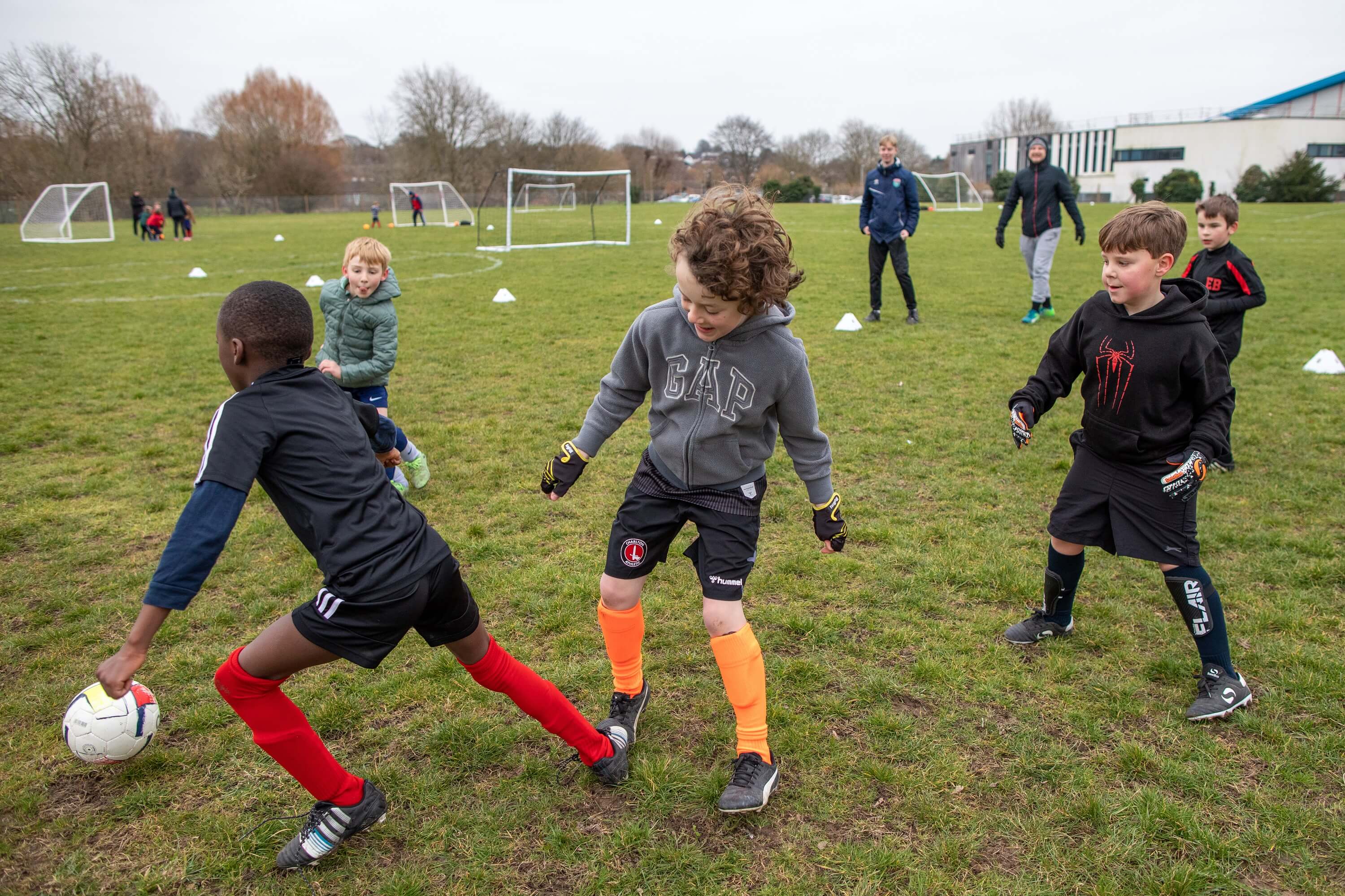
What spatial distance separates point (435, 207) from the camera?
113 ft

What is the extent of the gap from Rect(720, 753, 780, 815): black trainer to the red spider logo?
1.86 metres

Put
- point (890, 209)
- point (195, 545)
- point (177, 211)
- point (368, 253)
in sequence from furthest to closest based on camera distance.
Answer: point (177, 211) < point (890, 209) < point (368, 253) < point (195, 545)

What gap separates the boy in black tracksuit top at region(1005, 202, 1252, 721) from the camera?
3023 millimetres

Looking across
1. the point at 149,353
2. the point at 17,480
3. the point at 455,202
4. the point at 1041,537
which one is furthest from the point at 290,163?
the point at 1041,537

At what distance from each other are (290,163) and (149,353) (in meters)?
54.7

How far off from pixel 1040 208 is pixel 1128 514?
816 cm

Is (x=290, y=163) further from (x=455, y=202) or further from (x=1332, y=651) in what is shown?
(x=1332, y=651)

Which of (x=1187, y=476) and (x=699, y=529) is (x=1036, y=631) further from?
(x=699, y=529)

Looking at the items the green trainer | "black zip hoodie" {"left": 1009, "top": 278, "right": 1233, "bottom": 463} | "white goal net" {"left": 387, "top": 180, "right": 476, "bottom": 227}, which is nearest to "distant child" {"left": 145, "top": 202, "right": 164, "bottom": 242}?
"white goal net" {"left": 387, "top": 180, "right": 476, "bottom": 227}

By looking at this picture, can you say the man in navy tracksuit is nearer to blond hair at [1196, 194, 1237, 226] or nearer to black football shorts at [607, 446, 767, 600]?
blond hair at [1196, 194, 1237, 226]

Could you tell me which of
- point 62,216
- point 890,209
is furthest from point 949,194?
point 62,216

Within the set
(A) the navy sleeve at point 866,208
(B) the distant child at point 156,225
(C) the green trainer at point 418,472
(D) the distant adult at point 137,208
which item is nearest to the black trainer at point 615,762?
(C) the green trainer at point 418,472

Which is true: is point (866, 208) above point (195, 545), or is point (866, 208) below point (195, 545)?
above

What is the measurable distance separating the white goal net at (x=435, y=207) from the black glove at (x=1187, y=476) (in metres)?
31.2
